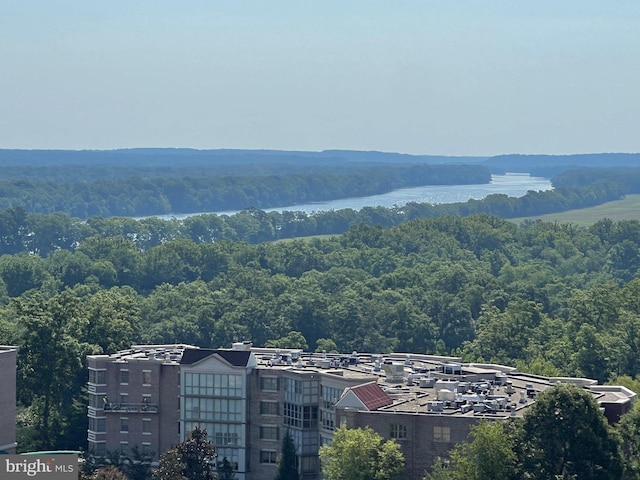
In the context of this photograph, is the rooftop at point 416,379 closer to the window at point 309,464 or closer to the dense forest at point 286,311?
the window at point 309,464

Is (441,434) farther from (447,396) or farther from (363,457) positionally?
(363,457)

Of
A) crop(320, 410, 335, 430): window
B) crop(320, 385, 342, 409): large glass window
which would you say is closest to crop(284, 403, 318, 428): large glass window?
crop(320, 410, 335, 430): window

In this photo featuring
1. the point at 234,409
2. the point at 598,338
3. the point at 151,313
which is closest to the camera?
the point at 234,409

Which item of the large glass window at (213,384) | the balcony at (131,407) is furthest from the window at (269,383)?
the balcony at (131,407)

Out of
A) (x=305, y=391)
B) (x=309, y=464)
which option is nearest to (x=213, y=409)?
(x=305, y=391)

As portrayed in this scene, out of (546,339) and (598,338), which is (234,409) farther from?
(546,339)

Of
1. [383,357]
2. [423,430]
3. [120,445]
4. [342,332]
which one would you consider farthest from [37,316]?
[342,332]
